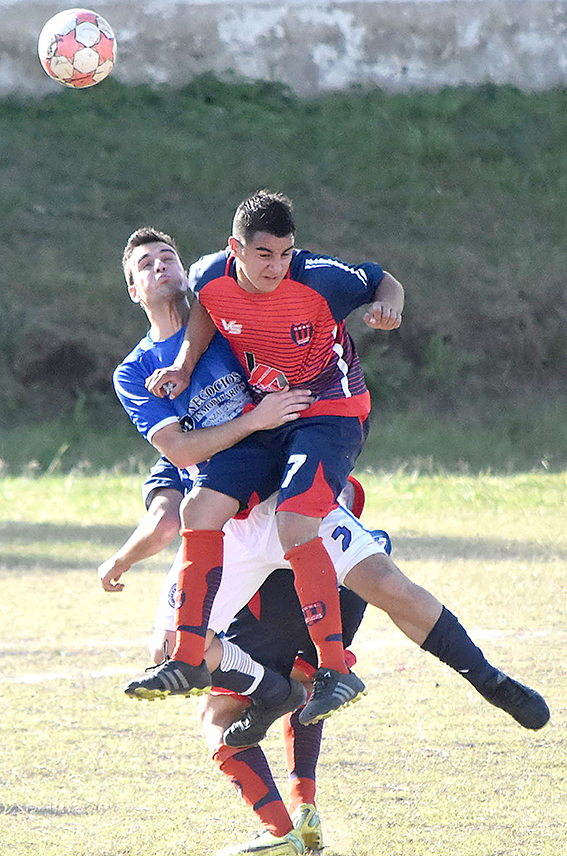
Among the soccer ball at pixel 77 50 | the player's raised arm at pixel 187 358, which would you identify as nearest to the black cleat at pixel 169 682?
the player's raised arm at pixel 187 358

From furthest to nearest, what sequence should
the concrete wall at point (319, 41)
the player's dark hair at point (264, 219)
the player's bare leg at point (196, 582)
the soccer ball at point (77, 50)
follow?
the concrete wall at point (319, 41), the soccer ball at point (77, 50), the player's dark hair at point (264, 219), the player's bare leg at point (196, 582)

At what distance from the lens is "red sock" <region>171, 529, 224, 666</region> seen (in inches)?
142

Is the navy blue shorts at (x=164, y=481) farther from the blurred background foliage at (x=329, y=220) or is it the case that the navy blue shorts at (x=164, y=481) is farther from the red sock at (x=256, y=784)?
the blurred background foliage at (x=329, y=220)

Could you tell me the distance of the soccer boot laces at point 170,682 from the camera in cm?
345

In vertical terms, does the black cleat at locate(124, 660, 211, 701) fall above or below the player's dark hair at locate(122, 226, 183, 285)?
below

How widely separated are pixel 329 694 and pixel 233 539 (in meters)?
0.65

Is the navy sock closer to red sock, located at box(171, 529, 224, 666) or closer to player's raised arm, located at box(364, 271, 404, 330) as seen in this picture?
red sock, located at box(171, 529, 224, 666)

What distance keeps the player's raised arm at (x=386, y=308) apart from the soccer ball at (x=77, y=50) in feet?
7.39

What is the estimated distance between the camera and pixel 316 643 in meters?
3.64

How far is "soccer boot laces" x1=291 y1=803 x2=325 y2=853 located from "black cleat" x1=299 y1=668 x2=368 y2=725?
453mm

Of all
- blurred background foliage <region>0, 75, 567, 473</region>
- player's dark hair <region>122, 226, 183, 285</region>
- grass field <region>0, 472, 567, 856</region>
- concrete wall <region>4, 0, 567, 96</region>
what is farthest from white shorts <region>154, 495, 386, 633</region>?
concrete wall <region>4, 0, 567, 96</region>

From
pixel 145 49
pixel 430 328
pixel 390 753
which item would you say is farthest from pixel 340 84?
pixel 390 753

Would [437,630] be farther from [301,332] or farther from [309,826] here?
[301,332]

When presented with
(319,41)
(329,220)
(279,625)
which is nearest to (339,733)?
(279,625)
